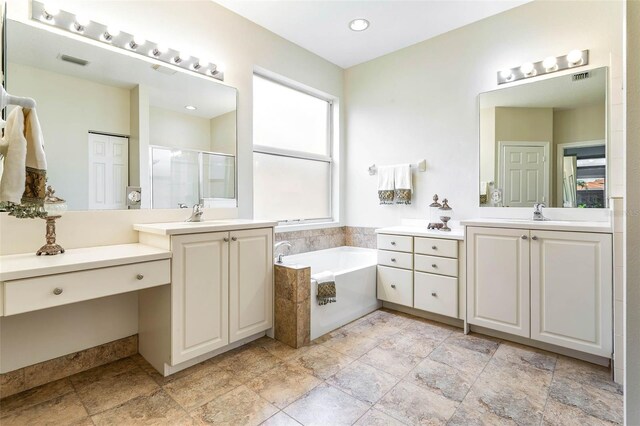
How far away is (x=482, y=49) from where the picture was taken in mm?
2883

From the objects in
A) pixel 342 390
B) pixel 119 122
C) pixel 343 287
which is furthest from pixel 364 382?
pixel 119 122

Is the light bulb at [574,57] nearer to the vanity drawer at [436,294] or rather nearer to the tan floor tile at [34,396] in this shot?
the vanity drawer at [436,294]

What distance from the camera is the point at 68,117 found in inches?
75.2

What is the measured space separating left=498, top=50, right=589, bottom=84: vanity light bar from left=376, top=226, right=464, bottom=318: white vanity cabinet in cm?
147

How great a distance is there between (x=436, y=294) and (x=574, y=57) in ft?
7.14

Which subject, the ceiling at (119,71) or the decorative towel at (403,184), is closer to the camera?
the ceiling at (119,71)

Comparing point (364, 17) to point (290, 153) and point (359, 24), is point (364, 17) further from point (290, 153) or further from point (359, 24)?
point (290, 153)

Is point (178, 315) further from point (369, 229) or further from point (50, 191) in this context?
point (369, 229)

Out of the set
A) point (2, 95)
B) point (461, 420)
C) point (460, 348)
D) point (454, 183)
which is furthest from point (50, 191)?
point (454, 183)

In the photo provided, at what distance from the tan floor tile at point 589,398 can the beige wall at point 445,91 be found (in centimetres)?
151

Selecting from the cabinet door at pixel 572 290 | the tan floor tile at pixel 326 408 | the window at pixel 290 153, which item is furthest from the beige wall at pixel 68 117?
the cabinet door at pixel 572 290

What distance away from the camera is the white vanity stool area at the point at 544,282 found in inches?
76.7

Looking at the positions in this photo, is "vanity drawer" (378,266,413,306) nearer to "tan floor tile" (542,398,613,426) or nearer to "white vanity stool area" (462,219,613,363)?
"white vanity stool area" (462,219,613,363)

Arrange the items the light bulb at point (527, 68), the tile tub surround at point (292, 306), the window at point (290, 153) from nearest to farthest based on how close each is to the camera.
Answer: the tile tub surround at point (292, 306), the light bulb at point (527, 68), the window at point (290, 153)
